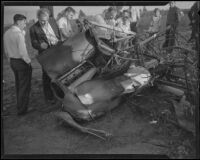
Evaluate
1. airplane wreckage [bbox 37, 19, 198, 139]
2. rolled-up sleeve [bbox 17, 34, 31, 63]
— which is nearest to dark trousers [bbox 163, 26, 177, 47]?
airplane wreckage [bbox 37, 19, 198, 139]

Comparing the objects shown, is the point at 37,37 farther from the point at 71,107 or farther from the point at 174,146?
the point at 174,146

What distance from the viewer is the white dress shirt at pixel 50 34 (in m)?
6.30

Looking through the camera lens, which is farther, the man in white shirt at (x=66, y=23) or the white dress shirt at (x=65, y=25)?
the white dress shirt at (x=65, y=25)

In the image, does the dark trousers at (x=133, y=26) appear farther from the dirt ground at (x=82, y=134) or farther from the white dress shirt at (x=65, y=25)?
the dirt ground at (x=82, y=134)

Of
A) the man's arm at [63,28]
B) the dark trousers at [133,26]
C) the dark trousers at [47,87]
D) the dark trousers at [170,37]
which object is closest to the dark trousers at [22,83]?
the dark trousers at [47,87]

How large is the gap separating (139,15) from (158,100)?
1.69 meters

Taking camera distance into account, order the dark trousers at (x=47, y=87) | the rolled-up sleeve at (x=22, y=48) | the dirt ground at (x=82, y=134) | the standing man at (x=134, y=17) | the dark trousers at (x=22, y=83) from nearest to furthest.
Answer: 1. the dirt ground at (x=82, y=134)
2. the standing man at (x=134, y=17)
3. the rolled-up sleeve at (x=22, y=48)
4. the dark trousers at (x=22, y=83)
5. the dark trousers at (x=47, y=87)

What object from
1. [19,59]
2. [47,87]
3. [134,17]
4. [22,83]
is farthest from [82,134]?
[134,17]

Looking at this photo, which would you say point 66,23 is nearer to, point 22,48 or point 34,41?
point 34,41

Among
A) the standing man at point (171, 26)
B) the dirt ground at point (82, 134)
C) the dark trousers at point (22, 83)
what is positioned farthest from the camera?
the dark trousers at point (22, 83)

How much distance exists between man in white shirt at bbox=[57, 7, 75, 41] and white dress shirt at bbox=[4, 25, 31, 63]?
0.75 m

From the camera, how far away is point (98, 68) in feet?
20.5

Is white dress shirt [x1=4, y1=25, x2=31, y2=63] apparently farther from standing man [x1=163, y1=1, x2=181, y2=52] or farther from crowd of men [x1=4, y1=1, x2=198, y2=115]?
standing man [x1=163, y1=1, x2=181, y2=52]

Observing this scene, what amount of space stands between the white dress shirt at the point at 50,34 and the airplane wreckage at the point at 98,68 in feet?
0.58
